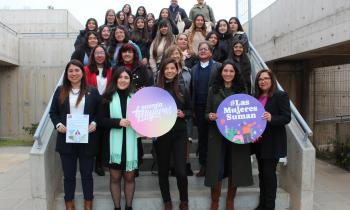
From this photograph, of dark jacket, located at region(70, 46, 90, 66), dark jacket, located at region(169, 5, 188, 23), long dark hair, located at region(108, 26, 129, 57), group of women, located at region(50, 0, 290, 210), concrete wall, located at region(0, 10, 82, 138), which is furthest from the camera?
concrete wall, located at region(0, 10, 82, 138)

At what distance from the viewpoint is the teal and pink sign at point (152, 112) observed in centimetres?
418

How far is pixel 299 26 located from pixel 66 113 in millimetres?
5404

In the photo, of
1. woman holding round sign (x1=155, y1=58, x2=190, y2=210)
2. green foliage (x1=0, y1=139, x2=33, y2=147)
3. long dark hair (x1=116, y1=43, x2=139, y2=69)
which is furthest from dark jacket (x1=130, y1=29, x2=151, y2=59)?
green foliage (x1=0, y1=139, x2=33, y2=147)

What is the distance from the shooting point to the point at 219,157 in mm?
4273

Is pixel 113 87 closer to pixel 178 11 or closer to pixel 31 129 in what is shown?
pixel 178 11

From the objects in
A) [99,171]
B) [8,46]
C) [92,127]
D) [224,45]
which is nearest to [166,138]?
[92,127]

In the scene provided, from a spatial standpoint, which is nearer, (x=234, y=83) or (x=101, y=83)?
(x=234, y=83)

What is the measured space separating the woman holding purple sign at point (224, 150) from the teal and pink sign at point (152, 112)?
0.44m

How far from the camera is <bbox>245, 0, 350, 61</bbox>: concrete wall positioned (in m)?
6.31

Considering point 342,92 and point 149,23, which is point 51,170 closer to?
point 149,23

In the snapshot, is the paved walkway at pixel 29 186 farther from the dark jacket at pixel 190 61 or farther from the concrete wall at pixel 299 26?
the dark jacket at pixel 190 61

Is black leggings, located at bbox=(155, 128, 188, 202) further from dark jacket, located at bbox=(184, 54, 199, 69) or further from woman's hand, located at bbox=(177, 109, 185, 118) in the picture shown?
dark jacket, located at bbox=(184, 54, 199, 69)

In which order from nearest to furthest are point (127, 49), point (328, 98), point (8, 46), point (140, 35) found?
point (127, 49), point (140, 35), point (328, 98), point (8, 46)

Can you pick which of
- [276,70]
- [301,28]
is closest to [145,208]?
[301,28]
